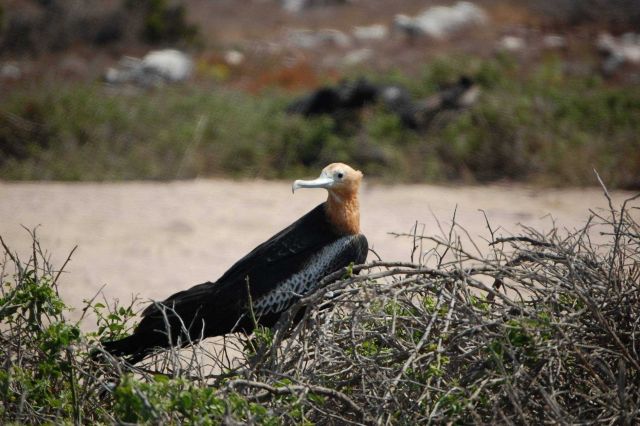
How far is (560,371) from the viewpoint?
104 inches

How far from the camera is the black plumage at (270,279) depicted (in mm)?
3482

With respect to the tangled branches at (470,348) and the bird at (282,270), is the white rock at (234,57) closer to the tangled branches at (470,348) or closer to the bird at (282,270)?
the bird at (282,270)

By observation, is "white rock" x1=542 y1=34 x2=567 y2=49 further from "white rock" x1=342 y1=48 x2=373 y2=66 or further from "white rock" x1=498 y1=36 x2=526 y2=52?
"white rock" x1=342 y1=48 x2=373 y2=66

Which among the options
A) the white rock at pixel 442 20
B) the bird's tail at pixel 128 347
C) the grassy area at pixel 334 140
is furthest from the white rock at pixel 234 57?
the bird's tail at pixel 128 347

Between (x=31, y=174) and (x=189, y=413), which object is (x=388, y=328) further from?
(x=31, y=174)

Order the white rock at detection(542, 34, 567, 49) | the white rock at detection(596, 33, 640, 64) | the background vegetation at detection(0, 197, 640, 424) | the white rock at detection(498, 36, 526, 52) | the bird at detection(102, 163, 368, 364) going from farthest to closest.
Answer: the white rock at detection(542, 34, 567, 49)
the white rock at detection(498, 36, 526, 52)
the white rock at detection(596, 33, 640, 64)
the bird at detection(102, 163, 368, 364)
the background vegetation at detection(0, 197, 640, 424)

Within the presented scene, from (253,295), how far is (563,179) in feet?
17.0

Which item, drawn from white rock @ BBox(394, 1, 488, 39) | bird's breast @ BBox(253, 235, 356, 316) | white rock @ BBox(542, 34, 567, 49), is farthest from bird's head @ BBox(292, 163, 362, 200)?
white rock @ BBox(394, 1, 488, 39)

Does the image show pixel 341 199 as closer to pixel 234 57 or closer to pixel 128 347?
pixel 128 347

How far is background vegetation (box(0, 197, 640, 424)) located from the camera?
2.44m

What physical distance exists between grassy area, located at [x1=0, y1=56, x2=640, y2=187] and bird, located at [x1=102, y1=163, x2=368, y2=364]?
4.57m

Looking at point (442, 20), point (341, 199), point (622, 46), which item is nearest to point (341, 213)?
point (341, 199)

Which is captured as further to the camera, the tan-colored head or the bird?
the tan-colored head

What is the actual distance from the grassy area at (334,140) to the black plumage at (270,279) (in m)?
4.62
